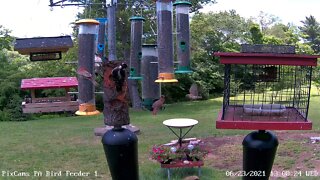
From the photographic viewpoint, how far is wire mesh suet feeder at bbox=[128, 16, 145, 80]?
8.12 metres

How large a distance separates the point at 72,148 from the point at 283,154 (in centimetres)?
550

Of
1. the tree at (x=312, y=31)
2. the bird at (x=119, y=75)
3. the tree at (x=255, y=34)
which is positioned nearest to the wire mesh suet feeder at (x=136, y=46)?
the bird at (x=119, y=75)

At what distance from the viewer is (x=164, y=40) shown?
748 cm

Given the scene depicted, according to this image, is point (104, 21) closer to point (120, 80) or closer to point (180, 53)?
point (180, 53)

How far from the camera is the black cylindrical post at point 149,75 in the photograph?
7.86 meters

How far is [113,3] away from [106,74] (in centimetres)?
332

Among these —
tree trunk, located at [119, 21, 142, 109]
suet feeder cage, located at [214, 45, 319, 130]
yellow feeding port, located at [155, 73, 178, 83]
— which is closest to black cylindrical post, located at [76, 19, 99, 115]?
yellow feeding port, located at [155, 73, 178, 83]

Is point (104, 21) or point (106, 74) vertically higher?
point (104, 21)

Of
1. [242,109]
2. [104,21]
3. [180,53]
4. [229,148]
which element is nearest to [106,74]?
[242,109]

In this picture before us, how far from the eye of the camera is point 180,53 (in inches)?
323

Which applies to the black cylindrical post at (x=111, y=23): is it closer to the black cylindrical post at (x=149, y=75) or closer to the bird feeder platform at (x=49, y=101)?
the black cylindrical post at (x=149, y=75)

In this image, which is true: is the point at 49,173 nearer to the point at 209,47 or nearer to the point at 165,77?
the point at 165,77

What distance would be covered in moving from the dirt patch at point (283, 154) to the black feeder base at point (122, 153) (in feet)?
17.5

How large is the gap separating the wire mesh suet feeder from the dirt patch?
265cm
